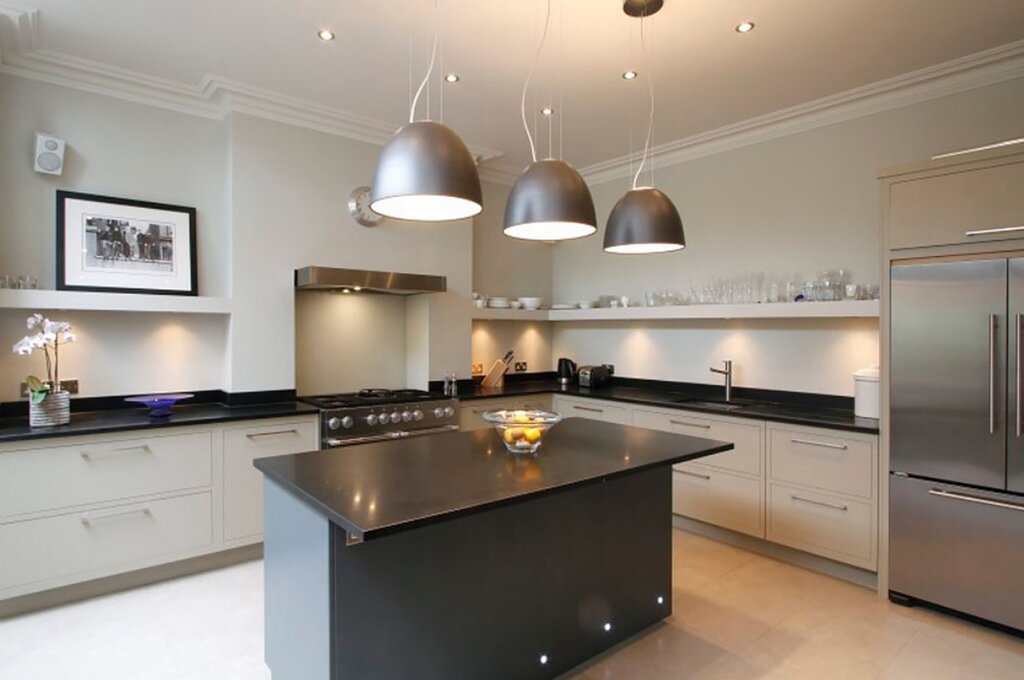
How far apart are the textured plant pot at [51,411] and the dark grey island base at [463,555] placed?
1612 millimetres

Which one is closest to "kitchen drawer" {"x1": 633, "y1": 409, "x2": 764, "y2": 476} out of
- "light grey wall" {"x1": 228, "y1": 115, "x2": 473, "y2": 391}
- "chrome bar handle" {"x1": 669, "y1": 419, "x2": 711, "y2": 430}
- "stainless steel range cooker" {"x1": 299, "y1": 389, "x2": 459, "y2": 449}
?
"chrome bar handle" {"x1": 669, "y1": 419, "x2": 711, "y2": 430}

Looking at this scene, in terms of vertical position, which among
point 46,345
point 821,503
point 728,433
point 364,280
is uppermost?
point 364,280

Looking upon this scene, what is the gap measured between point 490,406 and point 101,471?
2.50 metres

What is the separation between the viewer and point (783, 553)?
349cm

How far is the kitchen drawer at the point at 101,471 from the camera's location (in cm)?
274

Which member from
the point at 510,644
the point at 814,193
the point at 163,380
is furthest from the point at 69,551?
the point at 814,193

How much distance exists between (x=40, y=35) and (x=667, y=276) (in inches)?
165

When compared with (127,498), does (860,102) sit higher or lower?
higher

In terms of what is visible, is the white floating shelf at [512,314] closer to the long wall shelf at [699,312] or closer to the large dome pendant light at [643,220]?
the long wall shelf at [699,312]

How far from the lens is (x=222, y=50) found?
118 inches

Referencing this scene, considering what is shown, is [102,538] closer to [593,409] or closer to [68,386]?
[68,386]

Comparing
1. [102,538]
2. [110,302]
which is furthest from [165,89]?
[102,538]

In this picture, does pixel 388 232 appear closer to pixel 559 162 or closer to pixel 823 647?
pixel 559 162

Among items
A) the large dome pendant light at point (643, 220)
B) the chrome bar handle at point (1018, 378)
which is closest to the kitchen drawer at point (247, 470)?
the large dome pendant light at point (643, 220)
